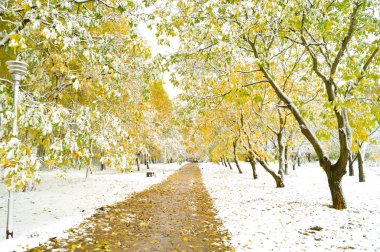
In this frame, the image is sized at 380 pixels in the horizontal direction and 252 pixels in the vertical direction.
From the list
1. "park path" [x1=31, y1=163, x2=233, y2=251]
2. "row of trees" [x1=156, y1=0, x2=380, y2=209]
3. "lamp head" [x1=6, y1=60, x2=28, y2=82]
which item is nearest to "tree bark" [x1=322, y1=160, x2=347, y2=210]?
"row of trees" [x1=156, y1=0, x2=380, y2=209]

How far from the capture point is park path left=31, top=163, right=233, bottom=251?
19.9 ft

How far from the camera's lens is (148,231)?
739 centimetres

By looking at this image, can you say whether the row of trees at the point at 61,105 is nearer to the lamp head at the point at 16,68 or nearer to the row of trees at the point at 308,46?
the lamp head at the point at 16,68

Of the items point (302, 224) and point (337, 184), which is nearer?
point (302, 224)

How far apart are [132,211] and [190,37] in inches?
273

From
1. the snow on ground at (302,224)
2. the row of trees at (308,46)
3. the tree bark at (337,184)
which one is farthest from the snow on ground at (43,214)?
the tree bark at (337,184)

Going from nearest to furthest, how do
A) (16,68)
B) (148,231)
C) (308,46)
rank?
(16,68) < (148,231) < (308,46)

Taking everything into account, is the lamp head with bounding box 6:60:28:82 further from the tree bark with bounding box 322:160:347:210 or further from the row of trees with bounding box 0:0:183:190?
the tree bark with bounding box 322:160:347:210

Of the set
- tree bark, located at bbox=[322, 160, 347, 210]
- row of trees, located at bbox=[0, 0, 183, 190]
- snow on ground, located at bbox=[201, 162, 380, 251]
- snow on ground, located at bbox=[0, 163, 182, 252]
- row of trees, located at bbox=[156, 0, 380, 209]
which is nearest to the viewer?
row of trees, located at bbox=[0, 0, 183, 190]

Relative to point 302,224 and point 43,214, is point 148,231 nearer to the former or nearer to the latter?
point 43,214

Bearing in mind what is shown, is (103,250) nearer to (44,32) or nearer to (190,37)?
(44,32)

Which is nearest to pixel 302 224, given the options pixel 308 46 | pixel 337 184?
pixel 337 184

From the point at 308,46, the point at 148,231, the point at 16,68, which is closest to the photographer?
the point at 16,68

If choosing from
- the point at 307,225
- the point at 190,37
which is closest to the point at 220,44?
the point at 190,37
